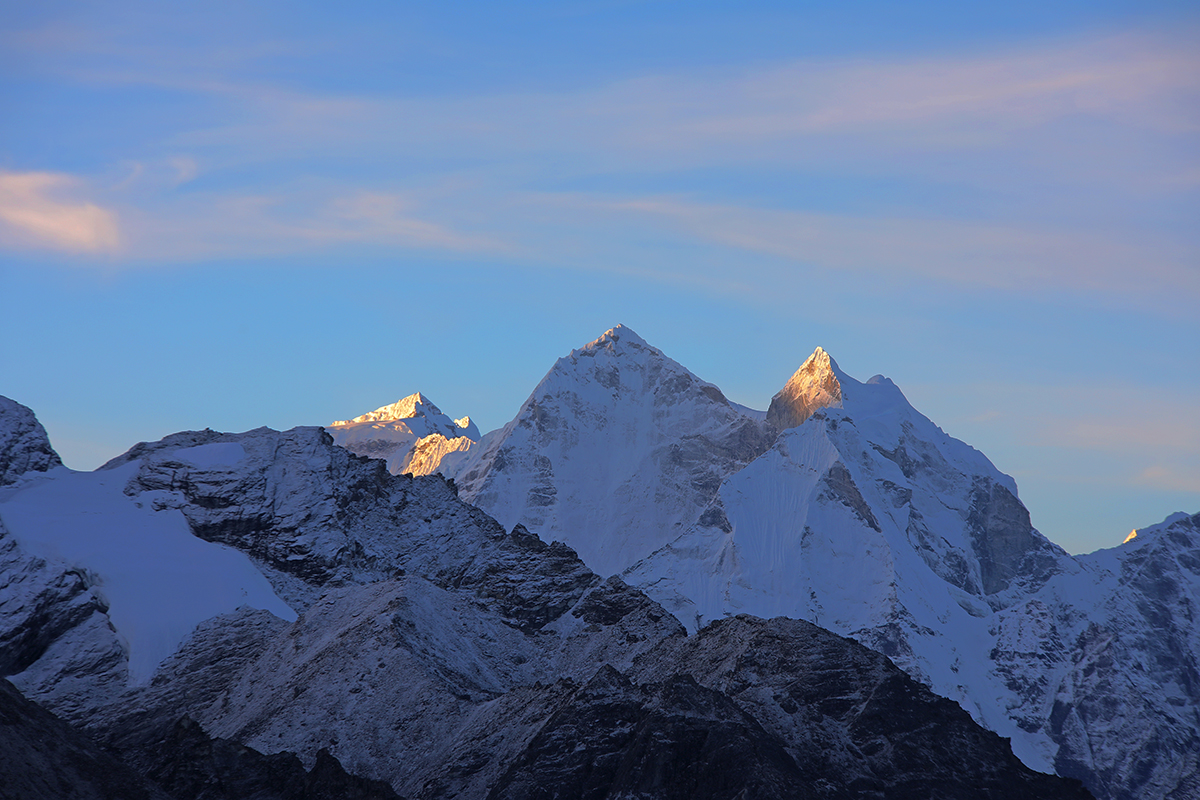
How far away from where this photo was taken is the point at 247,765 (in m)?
143

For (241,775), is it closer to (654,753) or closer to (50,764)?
(50,764)

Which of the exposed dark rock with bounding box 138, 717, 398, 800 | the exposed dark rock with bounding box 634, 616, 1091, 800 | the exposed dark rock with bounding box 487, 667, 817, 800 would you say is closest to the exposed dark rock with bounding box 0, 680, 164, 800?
the exposed dark rock with bounding box 138, 717, 398, 800

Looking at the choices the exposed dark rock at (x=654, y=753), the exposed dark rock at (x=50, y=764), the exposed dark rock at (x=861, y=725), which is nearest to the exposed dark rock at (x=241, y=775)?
the exposed dark rock at (x=50, y=764)

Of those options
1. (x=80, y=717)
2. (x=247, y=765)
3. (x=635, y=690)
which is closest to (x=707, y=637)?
(x=635, y=690)

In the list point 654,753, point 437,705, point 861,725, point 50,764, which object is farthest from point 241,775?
point 861,725

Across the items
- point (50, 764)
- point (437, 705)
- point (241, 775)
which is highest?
point (437, 705)

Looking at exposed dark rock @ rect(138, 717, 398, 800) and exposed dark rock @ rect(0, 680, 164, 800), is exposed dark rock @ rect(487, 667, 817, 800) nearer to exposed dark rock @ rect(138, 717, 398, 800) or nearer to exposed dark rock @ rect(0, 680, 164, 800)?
exposed dark rock @ rect(138, 717, 398, 800)

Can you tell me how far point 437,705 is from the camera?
162m

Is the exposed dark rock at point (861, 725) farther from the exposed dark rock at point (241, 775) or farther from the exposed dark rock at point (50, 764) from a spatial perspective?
the exposed dark rock at point (50, 764)

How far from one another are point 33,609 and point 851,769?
4005 inches

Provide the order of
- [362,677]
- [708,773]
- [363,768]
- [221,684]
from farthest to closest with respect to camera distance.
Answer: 1. [221,684]
2. [362,677]
3. [363,768]
4. [708,773]

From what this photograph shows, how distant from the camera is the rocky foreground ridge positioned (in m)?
132

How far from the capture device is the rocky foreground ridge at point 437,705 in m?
132

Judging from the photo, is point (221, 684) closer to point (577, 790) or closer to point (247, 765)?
point (247, 765)
